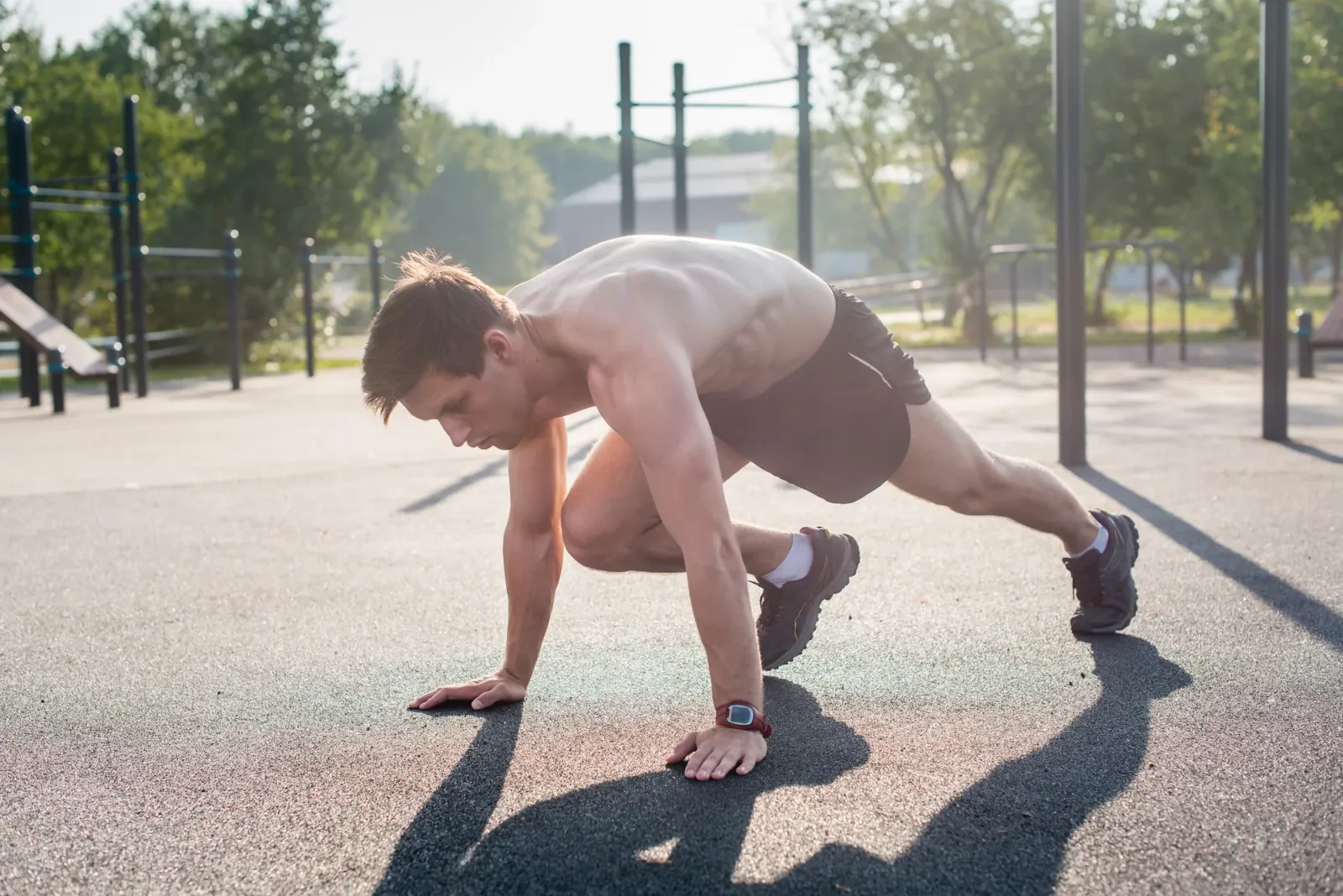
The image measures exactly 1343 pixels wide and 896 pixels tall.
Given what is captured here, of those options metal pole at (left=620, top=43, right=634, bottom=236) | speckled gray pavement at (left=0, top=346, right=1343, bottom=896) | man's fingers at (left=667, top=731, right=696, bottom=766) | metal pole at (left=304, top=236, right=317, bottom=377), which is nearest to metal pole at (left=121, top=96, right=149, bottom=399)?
metal pole at (left=304, top=236, right=317, bottom=377)

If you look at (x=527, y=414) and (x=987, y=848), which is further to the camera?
(x=527, y=414)

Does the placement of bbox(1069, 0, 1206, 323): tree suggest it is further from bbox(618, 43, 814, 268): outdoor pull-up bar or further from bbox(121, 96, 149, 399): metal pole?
bbox(121, 96, 149, 399): metal pole

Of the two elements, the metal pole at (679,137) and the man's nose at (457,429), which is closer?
the man's nose at (457,429)

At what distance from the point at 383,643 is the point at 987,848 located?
1886mm

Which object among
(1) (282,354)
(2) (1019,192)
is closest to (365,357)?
(1) (282,354)

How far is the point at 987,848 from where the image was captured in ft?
7.07

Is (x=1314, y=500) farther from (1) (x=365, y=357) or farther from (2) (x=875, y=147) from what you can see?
(2) (x=875, y=147)

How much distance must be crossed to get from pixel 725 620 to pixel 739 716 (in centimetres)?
19

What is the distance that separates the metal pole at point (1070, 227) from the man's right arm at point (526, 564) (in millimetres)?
4103

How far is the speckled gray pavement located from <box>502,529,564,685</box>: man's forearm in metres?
0.10

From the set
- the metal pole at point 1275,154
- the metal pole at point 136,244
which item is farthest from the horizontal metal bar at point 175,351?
the metal pole at point 1275,154

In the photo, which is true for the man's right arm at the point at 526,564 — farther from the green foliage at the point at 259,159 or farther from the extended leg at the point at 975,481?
the green foliage at the point at 259,159

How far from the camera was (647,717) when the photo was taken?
2.89 meters

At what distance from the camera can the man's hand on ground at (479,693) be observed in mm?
2977
